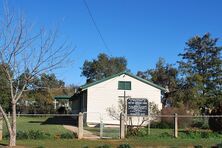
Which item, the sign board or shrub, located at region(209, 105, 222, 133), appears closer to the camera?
the sign board

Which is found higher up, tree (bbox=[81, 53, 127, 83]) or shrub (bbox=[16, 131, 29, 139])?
tree (bbox=[81, 53, 127, 83])

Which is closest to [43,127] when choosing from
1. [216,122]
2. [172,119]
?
[172,119]

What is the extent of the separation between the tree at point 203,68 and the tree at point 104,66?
38.7 m

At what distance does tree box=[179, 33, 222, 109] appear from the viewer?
200 feet

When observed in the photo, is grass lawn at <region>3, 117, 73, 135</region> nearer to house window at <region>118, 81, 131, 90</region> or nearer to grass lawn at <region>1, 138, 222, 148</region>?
grass lawn at <region>1, 138, 222, 148</region>

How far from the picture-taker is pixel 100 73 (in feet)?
351

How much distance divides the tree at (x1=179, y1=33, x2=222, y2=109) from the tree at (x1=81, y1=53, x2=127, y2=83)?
38.7 metres

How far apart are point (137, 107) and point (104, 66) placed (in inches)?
3106

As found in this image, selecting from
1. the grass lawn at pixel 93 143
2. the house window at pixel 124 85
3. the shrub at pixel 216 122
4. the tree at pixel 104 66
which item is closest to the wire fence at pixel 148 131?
the shrub at pixel 216 122

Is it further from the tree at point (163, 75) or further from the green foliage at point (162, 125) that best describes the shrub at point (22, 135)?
the tree at point (163, 75)

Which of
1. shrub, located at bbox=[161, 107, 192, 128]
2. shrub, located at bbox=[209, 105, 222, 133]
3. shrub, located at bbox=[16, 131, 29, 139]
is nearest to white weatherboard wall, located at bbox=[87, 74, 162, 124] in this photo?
shrub, located at bbox=[161, 107, 192, 128]

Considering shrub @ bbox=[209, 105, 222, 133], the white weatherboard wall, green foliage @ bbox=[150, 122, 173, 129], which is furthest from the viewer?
the white weatherboard wall

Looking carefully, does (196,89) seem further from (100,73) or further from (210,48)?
(100,73)

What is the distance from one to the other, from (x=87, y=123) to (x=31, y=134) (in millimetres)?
16251
